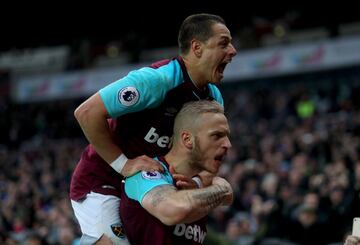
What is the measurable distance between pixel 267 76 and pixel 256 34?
6.44ft

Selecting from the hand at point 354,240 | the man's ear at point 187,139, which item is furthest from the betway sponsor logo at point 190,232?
the hand at point 354,240

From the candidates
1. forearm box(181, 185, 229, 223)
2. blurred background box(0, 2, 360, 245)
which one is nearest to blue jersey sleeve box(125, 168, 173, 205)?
forearm box(181, 185, 229, 223)

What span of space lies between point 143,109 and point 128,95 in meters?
0.21

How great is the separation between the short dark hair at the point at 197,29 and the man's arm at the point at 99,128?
0.65 meters

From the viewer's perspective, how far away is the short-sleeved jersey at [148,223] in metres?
3.69

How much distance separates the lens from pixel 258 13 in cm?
2412

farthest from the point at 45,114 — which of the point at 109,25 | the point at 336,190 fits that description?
the point at 336,190

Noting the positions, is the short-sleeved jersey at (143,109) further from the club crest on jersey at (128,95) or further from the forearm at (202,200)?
the forearm at (202,200)

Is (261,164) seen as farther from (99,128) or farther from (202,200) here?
(202,200)

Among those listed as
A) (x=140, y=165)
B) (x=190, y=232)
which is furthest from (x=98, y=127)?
(x=190, y=232)

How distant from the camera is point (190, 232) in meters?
3.77

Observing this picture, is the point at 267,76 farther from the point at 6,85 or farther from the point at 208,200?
the point at 208,200

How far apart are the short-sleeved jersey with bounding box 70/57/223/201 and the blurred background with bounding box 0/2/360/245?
2346mm

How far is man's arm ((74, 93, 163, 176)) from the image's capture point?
4.16m
